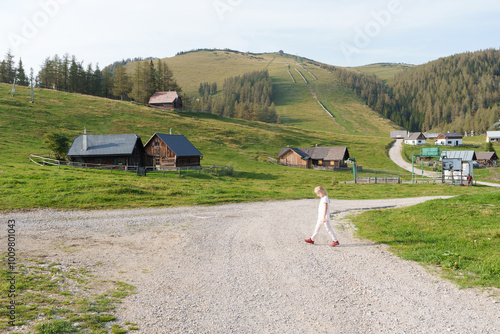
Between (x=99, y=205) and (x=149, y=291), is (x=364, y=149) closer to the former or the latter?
(x=99, y=205)

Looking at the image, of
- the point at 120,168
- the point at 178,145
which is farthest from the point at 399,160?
the point at 120,168

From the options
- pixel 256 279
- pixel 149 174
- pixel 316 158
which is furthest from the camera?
pixel 316 158

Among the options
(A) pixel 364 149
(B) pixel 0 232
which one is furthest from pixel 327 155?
(B) pixel 0 232

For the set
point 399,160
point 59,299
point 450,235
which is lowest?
point 59,299

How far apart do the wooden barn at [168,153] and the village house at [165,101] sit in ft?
173

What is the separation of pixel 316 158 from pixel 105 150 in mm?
48720

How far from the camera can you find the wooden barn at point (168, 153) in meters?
55.1

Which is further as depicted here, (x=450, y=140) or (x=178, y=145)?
(x=450, y=140)

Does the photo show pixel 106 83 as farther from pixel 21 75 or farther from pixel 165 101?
pixel 165 101

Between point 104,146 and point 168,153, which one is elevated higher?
point 104,146

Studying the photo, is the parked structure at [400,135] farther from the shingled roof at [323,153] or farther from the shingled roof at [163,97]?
the shingled roof at [163,97]

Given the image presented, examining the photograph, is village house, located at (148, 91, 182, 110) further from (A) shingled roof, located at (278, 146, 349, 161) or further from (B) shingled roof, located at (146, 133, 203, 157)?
(B) shingled roof, located at (146, 133, 203, 157)

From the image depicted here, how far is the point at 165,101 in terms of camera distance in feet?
351

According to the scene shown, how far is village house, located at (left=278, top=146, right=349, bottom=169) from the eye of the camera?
2980 inches
